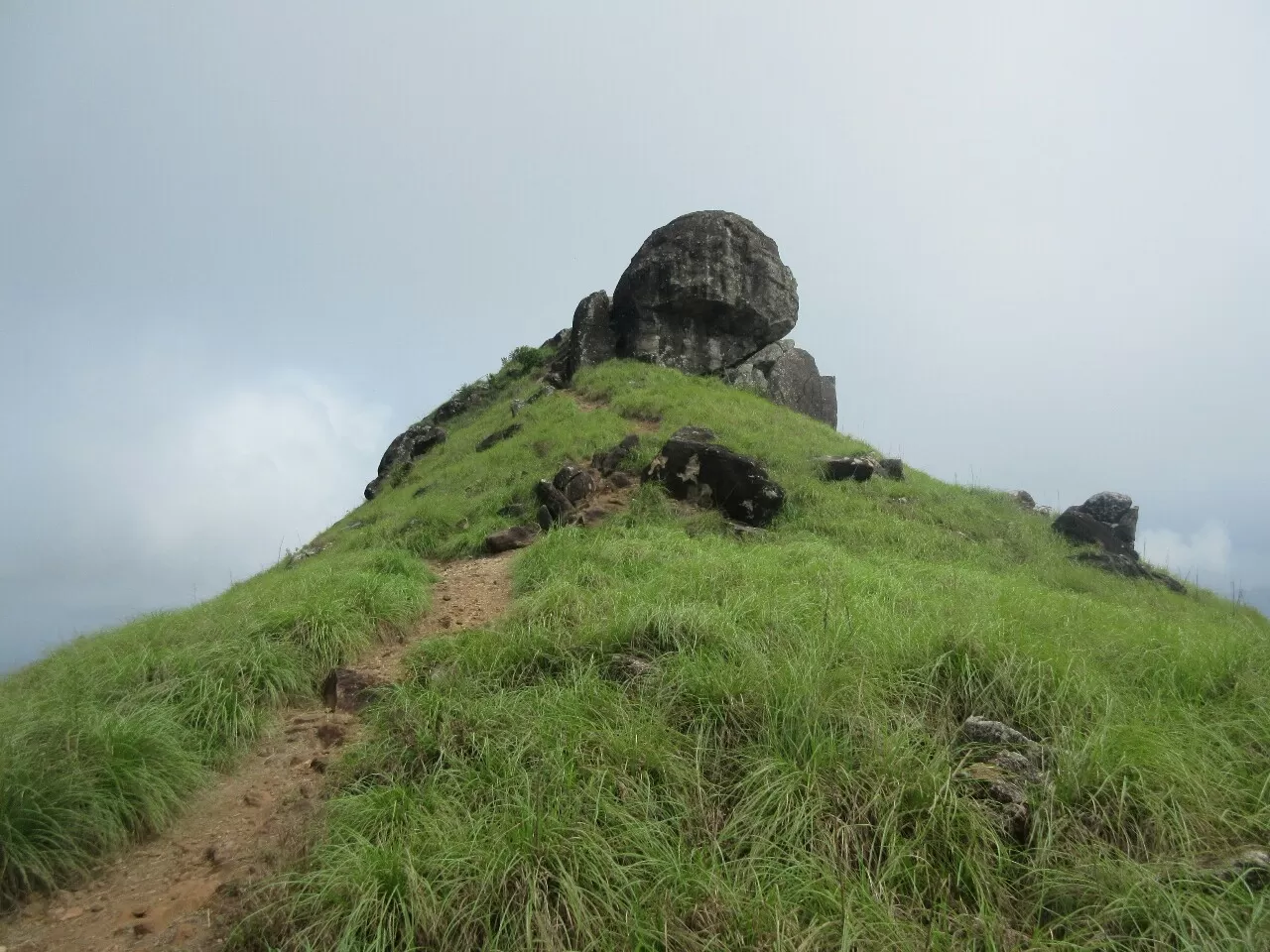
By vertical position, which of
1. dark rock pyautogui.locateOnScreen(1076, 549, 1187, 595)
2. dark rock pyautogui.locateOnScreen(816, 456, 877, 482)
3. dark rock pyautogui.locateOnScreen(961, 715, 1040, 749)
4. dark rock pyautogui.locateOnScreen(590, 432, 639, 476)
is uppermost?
dark rock pyautogui.locateOnScreen(590, 432, 639, 476)

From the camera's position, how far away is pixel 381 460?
27.4m

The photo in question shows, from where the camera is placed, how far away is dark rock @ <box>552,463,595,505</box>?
1337cm

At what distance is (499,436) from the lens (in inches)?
776

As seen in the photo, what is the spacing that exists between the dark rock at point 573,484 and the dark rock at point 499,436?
5.87 metres

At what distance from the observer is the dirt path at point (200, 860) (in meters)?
3.82

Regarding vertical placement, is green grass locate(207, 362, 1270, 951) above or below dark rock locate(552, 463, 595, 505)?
below

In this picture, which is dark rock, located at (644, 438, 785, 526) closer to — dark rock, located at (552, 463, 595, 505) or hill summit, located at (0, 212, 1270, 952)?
dark rock, located at (552, 463, 595, 505)

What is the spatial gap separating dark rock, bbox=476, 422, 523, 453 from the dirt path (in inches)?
525

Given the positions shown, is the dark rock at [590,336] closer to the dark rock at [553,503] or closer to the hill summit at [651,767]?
the dark rock at [553,503]

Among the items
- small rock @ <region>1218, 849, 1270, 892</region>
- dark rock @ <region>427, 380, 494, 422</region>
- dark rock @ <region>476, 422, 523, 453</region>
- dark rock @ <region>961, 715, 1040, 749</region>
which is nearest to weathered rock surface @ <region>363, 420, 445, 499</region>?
dark rock @ <region>427, 380, 494, 422</region>

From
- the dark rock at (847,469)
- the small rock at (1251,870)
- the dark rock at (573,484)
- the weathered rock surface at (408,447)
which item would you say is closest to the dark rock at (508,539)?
the dark rock at (573,484)

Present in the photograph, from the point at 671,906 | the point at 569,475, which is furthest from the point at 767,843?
the point at 569,475

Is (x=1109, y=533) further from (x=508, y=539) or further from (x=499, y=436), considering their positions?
(x=499, y=436)

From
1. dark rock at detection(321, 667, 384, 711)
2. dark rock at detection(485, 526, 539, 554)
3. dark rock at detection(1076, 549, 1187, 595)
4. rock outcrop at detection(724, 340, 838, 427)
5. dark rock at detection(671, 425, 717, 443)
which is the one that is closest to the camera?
dark rock at detection(321, 667, 384, 711)
